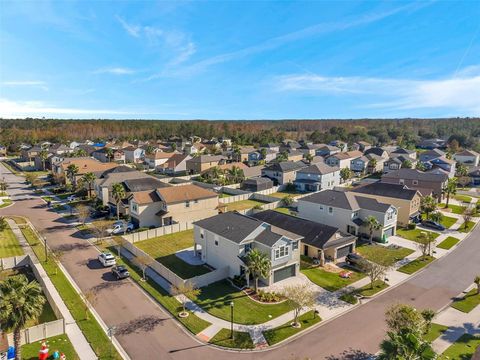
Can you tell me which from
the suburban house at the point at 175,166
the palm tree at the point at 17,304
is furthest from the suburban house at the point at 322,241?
the suburban house at the point at 175,166

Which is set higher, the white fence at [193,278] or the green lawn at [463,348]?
the white fence at [193,278]

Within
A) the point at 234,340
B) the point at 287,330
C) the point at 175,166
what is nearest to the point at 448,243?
the point at 287,330

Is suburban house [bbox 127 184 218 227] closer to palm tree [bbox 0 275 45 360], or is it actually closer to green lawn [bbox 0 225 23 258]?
A: green lawn [bbox 0 225 23 258]

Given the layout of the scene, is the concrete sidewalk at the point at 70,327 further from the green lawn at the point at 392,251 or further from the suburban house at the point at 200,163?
the suburban house at the point at 200,163

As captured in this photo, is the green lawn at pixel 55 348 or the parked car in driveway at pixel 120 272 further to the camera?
the parked car in driveway at pixel 120 272

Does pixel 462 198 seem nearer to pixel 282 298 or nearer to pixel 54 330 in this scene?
pixel 282 298
